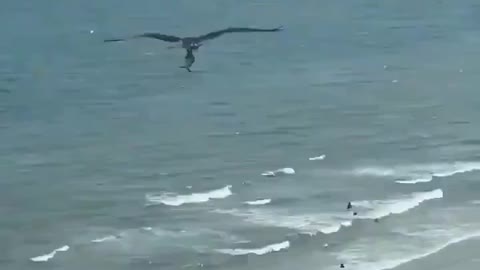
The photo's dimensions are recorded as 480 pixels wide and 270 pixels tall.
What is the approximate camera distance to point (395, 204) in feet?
64.4

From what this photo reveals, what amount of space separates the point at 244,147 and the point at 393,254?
7066mm

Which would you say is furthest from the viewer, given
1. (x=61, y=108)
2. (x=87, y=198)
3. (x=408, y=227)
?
(x=61, y=108)

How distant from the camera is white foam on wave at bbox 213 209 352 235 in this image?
1852 cm

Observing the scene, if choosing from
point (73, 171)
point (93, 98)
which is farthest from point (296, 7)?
point (73, 171)

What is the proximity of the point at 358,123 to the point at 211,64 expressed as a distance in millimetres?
8132

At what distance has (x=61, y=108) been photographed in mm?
27844

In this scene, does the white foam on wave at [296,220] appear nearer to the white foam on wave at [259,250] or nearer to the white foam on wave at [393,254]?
the white foam on wave at [259,250]

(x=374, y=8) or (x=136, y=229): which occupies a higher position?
(x=374, y=8)

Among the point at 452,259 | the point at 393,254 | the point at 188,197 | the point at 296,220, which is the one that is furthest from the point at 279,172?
the point at 452,259

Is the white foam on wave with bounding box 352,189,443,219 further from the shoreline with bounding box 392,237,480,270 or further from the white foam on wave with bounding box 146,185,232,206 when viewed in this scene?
the white foam on wave with bounding box 146,185,232,206

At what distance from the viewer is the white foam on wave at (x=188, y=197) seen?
66.9ft

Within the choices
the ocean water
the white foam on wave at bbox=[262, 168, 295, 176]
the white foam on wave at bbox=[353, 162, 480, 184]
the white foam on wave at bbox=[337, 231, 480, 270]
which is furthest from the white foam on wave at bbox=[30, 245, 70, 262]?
the white foam on wave at bbox=[353, 162, 480, 184]

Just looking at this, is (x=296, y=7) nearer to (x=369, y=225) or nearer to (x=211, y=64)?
(x=211, y=64)

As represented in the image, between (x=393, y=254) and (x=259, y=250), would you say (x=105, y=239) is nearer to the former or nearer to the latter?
(x=259, y=250)
